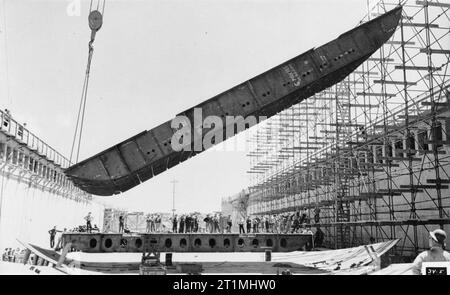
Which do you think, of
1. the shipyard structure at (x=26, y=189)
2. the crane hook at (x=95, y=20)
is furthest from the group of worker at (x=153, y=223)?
the crane hook at (x=95, y=20)

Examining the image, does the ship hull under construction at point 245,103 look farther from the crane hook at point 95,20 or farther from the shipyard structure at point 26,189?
the shipyard structure at point 26,189

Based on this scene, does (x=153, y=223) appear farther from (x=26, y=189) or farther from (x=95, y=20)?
(x=95, y=20)

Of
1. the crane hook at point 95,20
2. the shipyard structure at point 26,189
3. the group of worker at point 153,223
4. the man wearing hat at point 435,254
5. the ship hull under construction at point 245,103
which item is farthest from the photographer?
the group of worker at point 153,223

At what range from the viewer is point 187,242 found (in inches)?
878

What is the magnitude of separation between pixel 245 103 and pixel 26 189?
53.3 ft

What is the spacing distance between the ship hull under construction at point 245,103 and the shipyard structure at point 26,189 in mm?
7400

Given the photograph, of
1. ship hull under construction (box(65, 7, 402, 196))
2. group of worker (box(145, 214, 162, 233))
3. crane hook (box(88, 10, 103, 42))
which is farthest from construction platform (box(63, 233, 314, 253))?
crane hook (box(88, 10, 103, 42))

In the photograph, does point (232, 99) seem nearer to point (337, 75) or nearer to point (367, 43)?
point (337, 75)

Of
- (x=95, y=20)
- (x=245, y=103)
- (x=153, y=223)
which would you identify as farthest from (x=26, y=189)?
(x=245, y=103)

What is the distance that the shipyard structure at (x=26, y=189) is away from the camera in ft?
68.6

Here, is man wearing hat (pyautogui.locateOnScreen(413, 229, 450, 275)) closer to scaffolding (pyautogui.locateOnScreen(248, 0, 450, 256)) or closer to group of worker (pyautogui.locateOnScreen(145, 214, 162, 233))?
scaffolding (pyautogui.locateOnScreen(248, 0, 450, 256))

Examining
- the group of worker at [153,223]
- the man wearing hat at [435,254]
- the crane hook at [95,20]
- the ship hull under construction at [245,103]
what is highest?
the crane hook at [95,20]

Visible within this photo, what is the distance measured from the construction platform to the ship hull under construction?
18.4 ft
